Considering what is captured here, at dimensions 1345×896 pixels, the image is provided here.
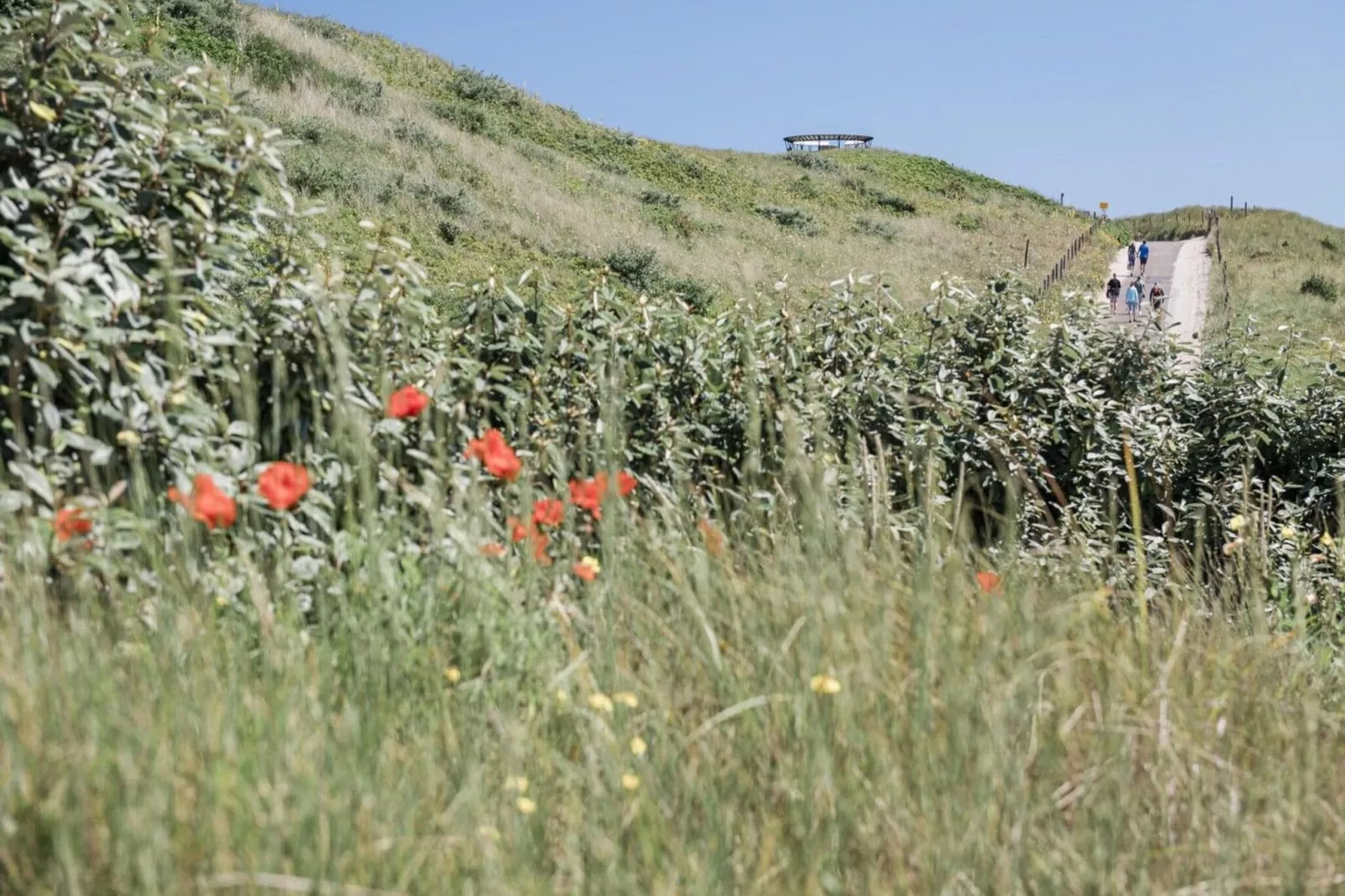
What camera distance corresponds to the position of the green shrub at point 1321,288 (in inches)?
1150

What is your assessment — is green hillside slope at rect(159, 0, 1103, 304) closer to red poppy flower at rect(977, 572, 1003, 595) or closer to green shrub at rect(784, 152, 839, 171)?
red poppy flower at rect(977, 572, 1003, 595)

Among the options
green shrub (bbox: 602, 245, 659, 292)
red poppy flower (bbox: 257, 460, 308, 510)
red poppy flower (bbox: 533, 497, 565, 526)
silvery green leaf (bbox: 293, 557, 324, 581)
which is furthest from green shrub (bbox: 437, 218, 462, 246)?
red poppy flower (bbox: 257, 460, 308, 510)

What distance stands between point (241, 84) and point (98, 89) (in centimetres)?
1790

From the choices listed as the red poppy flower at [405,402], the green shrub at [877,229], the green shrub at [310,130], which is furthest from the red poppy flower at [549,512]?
the green shrub at [877,229]

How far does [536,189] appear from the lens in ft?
66.9

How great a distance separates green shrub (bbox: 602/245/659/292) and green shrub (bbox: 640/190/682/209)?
7620 millimetres

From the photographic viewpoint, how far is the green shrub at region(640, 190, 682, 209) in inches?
964

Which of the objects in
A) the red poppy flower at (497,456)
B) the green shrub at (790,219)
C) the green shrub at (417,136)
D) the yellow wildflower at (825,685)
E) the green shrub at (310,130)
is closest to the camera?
the yellow wildflower at (825,685)

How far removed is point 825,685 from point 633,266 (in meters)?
14.9

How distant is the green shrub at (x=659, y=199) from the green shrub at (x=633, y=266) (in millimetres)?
7620

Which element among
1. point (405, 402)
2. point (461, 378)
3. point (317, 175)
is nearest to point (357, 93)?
point (317, 175)

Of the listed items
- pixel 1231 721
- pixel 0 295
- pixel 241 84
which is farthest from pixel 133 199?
pixel 241 84

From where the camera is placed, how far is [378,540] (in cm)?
270

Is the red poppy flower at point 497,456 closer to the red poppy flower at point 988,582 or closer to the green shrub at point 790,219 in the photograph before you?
the red poppy flower at point 988,582
